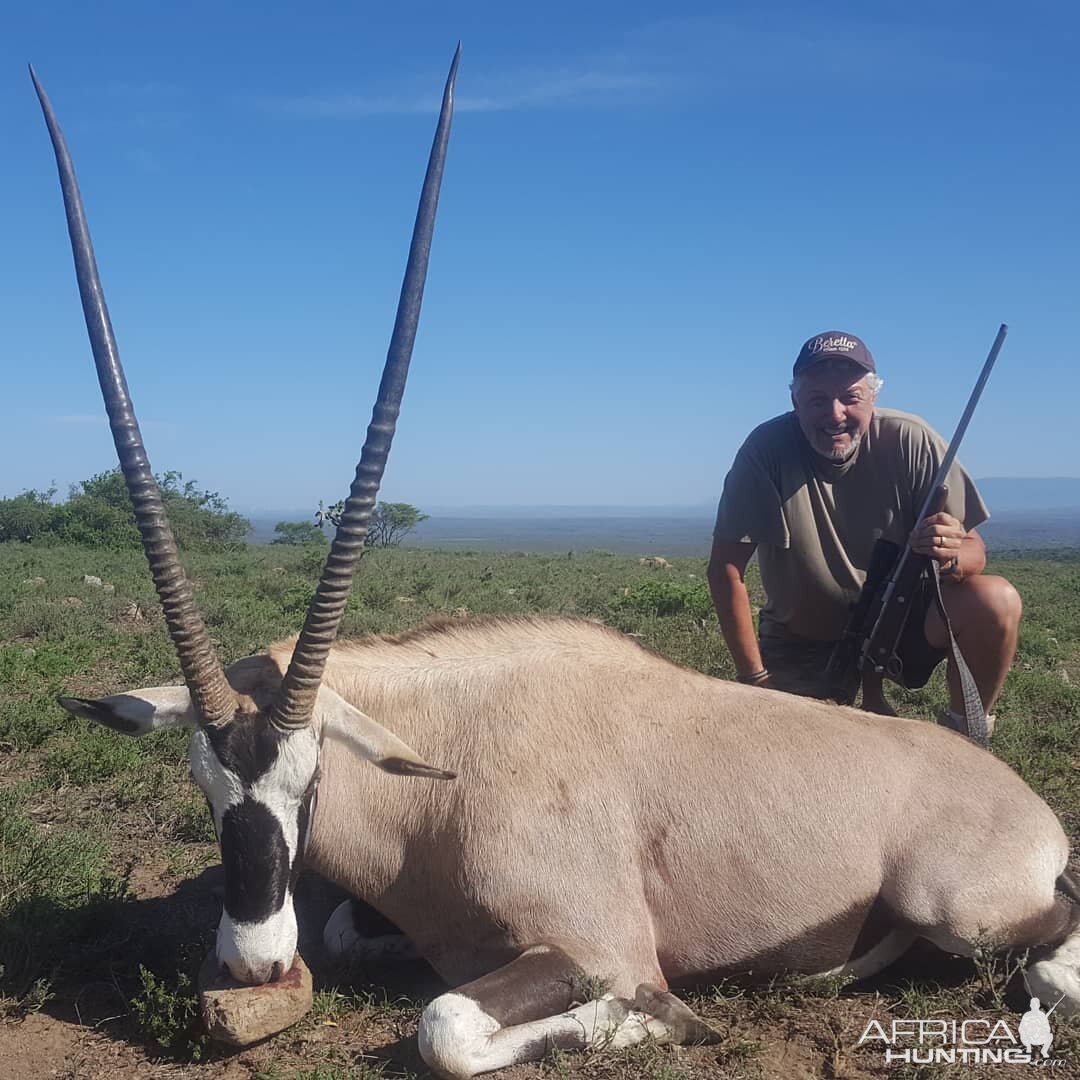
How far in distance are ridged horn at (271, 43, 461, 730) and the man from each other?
9.43 feet

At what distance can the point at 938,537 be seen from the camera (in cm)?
550

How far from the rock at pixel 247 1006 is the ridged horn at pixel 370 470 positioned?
2.81 feet

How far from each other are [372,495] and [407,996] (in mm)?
1951

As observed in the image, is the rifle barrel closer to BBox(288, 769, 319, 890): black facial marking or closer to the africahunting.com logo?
the africahunting.com logo

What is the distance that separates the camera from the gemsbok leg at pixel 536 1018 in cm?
323

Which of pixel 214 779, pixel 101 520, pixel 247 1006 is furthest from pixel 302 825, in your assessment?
pixel 101 520

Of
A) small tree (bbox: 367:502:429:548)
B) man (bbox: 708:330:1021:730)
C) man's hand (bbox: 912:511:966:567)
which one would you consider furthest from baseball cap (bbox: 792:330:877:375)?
small tree (bbox: 367:502:429:548)

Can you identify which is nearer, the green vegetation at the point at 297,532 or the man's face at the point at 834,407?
the man's face at the point at 834,407

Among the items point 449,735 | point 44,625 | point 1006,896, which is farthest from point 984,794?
point 44,625

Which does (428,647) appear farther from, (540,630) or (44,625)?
(44,625)

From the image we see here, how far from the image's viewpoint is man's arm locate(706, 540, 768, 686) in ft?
19.1

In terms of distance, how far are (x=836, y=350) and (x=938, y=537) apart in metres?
1.20

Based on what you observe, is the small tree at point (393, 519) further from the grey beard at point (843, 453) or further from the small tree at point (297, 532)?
the grey beard at point (843, 453)

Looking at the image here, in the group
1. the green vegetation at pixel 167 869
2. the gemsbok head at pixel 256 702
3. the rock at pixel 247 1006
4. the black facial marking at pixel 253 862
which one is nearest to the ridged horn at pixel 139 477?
the gemsbok head at pixel 256 702
